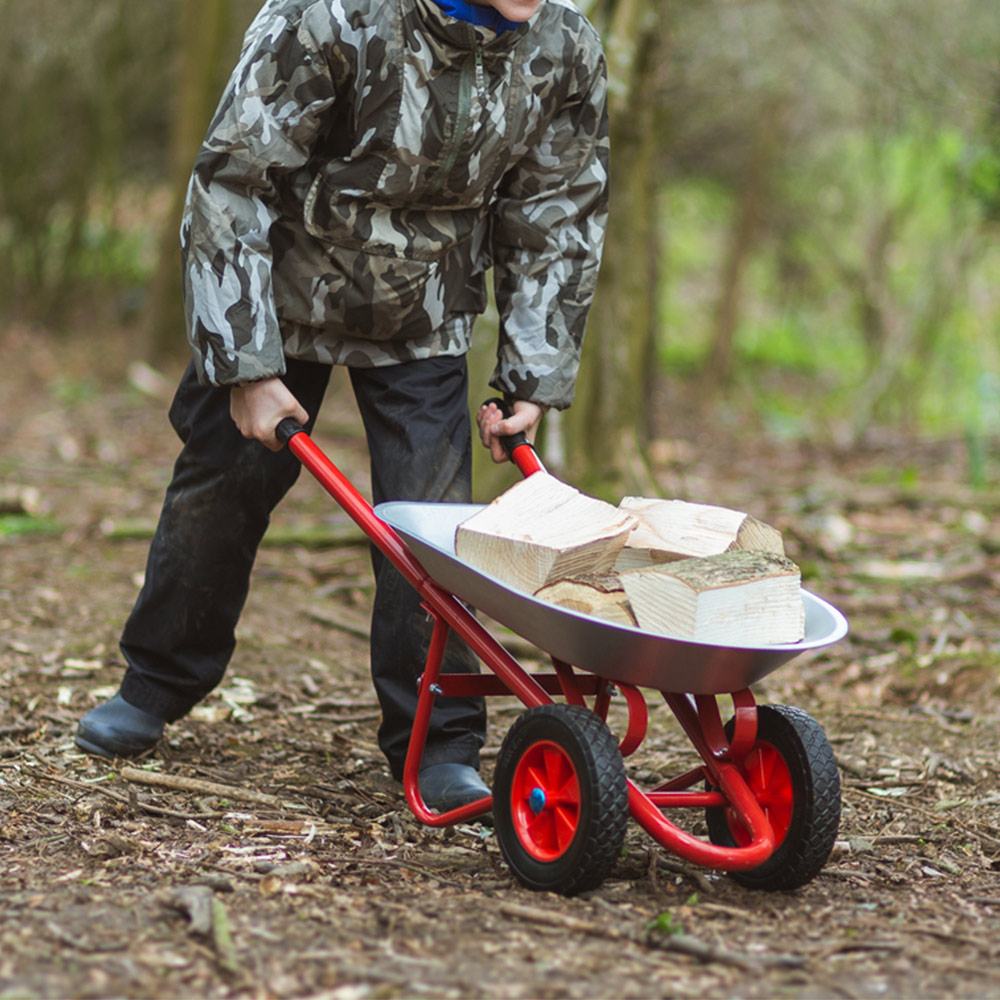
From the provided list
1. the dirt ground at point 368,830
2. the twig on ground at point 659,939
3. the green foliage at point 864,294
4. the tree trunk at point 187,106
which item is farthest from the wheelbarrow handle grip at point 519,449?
the tree trunk at point 187,106

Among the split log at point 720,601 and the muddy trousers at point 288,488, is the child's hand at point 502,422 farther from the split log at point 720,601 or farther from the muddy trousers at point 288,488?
the split log at point 720,601

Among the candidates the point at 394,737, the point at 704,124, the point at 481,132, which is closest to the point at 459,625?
the point at 394,737

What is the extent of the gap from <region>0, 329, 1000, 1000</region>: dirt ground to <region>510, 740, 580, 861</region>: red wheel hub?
10cm

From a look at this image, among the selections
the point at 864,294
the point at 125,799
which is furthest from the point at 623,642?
the point at 864,294

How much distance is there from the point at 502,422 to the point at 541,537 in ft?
1.86

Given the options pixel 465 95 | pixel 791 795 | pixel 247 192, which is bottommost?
pixel 791 795

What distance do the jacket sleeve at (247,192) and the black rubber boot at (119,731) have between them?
0.94 meters

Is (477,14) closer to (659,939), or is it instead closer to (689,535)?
(689,535)

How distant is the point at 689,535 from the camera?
2461mm

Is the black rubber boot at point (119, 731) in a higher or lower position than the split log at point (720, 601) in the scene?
lower

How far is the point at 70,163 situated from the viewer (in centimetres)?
1195

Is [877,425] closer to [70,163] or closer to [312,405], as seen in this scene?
[70,163]

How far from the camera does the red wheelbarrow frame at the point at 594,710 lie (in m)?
2.23

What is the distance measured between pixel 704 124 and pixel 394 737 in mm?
9669
